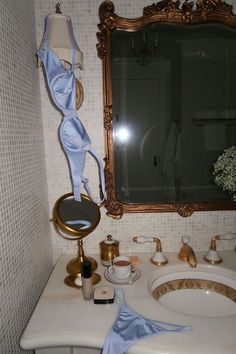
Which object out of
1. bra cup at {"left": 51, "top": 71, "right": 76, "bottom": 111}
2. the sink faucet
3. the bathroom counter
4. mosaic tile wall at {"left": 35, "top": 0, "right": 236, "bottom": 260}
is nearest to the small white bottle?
the bathroom counter

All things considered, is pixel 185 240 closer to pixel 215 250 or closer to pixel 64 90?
pixel 215 250

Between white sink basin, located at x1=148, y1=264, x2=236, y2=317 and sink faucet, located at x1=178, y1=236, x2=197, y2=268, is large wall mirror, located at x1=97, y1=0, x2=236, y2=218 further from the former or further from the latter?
white sink basin, located at x1=148, y1=264, x2=236, y2=317

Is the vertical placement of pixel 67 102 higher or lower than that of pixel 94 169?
higher

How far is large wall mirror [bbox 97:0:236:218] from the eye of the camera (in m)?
1.15

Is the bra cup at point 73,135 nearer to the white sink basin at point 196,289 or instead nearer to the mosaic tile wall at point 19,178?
the mosaic tile wall at point 19,178

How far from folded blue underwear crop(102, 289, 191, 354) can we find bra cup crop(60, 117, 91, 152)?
2.05 ft

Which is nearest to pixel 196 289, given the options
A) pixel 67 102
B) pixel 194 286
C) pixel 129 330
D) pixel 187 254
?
pixel 194 286

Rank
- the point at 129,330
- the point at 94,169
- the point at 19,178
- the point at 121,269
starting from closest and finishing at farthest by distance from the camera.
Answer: the point at 129,330 → the point at 19,178 → the point at 121,269 → the point at 94,169

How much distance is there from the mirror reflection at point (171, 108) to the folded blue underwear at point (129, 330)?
Answer: 1.82ft

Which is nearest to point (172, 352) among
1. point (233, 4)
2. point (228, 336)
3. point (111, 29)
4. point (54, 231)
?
point (228, 336)

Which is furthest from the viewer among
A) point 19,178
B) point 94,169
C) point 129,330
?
point 94,169

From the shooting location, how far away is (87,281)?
0.95 meters

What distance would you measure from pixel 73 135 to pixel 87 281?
0.56m

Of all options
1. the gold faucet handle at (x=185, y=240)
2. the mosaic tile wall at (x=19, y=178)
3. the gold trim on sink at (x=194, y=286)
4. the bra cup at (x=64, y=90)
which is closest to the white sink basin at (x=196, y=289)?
the gold trim on sink at (x=194, y=286)
